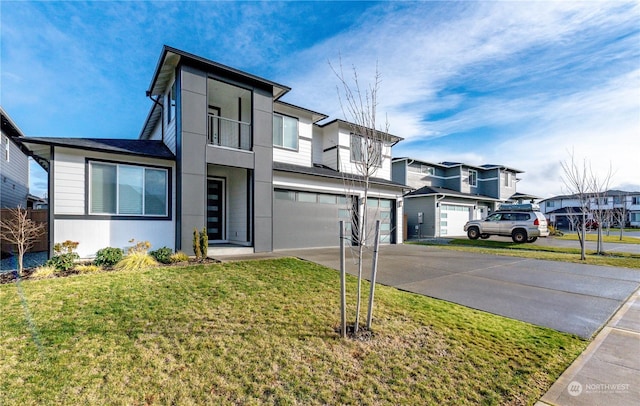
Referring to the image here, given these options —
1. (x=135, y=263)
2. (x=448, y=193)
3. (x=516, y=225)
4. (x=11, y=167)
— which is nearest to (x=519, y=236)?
(x=516, y=225)

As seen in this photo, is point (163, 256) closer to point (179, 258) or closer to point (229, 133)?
point (179, 258)

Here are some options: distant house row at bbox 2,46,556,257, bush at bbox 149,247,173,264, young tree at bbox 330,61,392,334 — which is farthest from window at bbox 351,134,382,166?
bush at bbox 149,247,173,264

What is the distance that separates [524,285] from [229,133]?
38.4ft

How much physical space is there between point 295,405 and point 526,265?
9.80 metres

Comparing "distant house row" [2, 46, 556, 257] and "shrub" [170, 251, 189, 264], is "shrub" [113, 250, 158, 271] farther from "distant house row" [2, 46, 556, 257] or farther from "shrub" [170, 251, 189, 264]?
"distant house row" [2, 46, 556, 257]

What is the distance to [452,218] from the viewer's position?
890 inches

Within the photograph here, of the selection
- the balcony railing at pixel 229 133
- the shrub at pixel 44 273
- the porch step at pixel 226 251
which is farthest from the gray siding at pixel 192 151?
the shrub at pixel 44 273

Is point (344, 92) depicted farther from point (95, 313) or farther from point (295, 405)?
point (95, 313)

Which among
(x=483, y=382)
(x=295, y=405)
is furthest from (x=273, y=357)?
(x=483, y=382)

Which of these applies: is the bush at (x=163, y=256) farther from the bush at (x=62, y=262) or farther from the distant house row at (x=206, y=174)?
the bush at (x=62, y=262)

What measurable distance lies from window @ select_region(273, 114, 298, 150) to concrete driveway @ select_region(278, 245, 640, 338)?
5890 mm

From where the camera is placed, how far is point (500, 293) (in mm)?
6082

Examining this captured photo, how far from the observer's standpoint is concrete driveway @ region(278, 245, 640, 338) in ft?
Answer: 16.1

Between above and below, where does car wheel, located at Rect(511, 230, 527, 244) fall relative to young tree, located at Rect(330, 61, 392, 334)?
below
